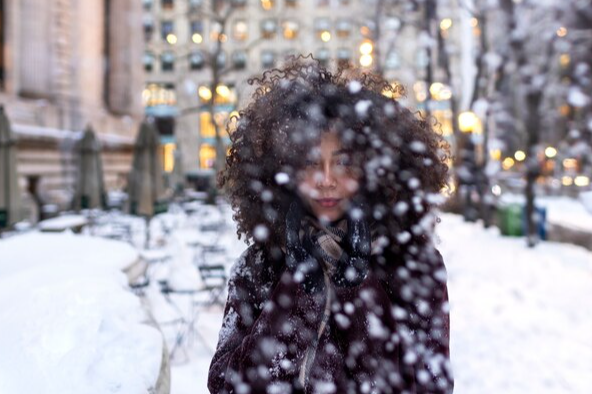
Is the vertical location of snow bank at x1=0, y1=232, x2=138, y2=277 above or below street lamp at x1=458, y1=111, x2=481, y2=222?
below

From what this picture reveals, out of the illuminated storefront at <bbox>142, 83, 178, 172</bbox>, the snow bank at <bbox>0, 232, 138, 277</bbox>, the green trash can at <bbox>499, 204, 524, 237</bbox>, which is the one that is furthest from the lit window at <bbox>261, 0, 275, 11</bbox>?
the snow bank at <bbox>0, 232, 138, 277</bbox>

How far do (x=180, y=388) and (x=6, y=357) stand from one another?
2.89 meters

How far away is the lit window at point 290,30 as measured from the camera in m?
52.8

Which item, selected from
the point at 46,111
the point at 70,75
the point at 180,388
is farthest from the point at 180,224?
the point at 180,388

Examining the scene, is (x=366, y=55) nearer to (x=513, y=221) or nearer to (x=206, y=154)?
(x=513, y=221)

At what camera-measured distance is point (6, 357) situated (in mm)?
2430

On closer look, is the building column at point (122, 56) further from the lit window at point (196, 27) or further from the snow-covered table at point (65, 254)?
the lit window at point (196, 27)

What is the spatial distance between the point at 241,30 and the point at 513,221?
46.1 m

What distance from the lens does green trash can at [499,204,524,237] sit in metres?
16.2

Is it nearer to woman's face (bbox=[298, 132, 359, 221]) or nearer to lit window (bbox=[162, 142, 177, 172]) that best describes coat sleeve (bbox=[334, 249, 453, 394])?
woman's face (bbox=[298, 132, 359, 221])

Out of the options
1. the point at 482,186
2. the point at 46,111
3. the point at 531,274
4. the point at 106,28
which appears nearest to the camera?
the point at 531,274

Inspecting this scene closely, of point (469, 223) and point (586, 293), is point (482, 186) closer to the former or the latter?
point (469, 223)

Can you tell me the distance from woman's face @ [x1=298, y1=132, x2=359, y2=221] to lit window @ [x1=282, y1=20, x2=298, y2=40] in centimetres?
5247

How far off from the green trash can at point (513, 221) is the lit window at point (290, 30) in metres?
39.5
